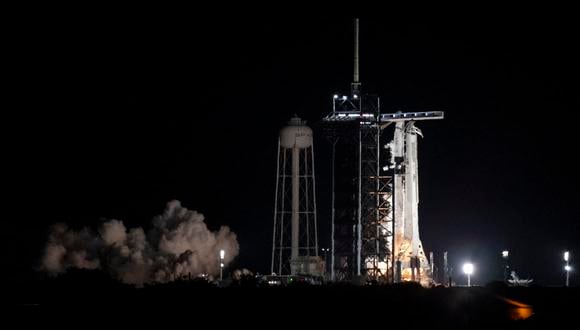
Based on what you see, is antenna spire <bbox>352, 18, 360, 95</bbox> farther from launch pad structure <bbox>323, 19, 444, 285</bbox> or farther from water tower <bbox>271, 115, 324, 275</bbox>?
water tower <bbox>271, 115, 324, 275</bbox>

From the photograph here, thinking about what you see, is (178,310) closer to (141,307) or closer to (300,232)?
(141,307)

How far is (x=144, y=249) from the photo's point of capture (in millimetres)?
74625

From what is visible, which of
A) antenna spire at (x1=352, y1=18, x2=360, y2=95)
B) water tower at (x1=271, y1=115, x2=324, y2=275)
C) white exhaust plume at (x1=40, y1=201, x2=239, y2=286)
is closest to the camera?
white exhaust plume at (x1=40, y1=201, x2=239, y2=286)

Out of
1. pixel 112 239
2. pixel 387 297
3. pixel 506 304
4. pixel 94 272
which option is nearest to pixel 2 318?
pixel 94 272

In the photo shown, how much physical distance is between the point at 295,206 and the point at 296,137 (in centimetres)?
437

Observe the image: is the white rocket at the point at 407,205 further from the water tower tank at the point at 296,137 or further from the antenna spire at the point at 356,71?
the water tower tank at the point at 296,137

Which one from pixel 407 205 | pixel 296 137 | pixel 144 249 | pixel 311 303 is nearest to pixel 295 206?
pixel 296 137

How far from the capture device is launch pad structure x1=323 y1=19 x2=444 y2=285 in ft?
247

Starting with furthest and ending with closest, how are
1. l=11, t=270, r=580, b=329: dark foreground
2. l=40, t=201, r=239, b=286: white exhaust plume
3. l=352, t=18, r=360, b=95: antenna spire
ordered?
l=352, t=18, r=360, b=95: antenna spire → l=40, t=201, r=239, b=286: white exhaust plume → l=11, t=270, r=580, b=329: dark foreground

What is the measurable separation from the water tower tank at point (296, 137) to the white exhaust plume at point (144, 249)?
7548mm

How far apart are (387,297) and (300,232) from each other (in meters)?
34.4

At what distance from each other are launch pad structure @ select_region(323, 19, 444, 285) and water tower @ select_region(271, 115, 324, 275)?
5.84ft

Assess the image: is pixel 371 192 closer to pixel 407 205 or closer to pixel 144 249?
pixel 407 205

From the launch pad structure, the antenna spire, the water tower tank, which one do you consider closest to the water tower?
the water tower tank
